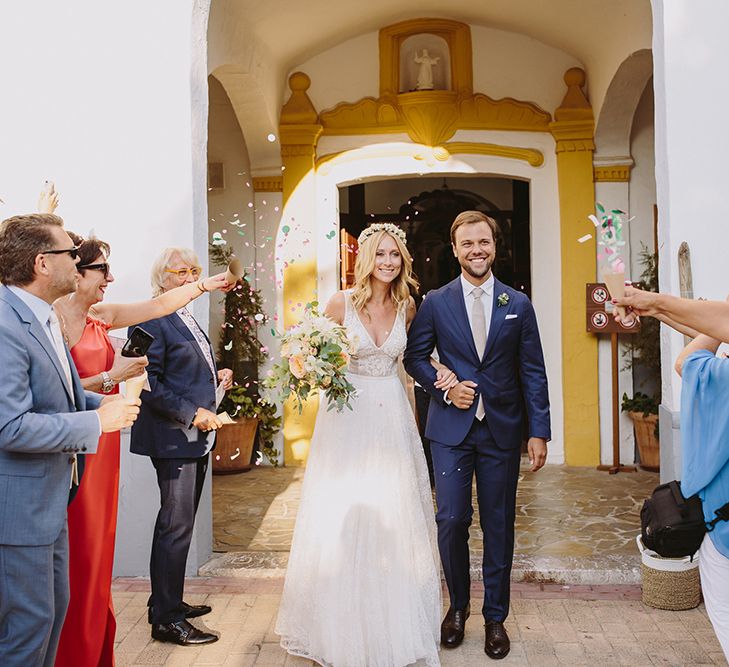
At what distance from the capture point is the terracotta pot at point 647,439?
8.81 metres

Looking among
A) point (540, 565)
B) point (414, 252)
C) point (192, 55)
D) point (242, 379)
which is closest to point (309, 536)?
point (540, 565)

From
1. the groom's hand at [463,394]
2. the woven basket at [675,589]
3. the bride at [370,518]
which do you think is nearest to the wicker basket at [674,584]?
the woven basket at [675,589]

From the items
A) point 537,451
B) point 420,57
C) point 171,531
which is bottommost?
point 171,531

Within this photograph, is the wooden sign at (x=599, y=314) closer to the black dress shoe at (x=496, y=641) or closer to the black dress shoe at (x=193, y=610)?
the black dress shoe at (x=496, y=641)

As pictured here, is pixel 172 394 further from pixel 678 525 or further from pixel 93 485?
pixel 678 525

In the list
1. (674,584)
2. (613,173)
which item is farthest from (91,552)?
(613,173)

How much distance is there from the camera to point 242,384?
9.60 metres

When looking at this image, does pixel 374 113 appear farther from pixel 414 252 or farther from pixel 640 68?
pixel 640 68

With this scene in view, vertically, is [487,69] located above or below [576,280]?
above

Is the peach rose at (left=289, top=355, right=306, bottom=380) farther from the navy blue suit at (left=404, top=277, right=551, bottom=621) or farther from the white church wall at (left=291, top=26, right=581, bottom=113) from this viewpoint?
the white church wall at (left=291, top=26, right=581, bottom=113)

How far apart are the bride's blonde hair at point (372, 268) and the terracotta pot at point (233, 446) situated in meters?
4.82

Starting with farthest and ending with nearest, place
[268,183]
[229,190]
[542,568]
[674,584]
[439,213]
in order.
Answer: [439,213]
[229,190]
[268,183]
[542,568]
[674,584]

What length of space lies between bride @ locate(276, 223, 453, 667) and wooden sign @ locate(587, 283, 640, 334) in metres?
5.08

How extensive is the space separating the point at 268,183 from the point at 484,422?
587 centimetres
